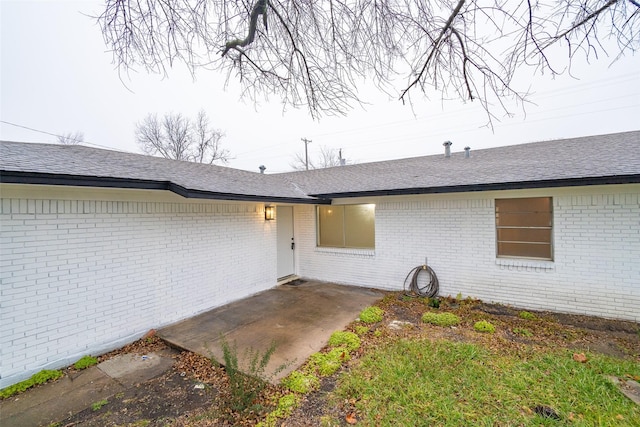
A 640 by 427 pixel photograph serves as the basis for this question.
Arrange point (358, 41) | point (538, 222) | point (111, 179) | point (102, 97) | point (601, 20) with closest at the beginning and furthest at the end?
point (601, 20) → point (358, 41) → point (111, 179) → point (102, 97) → point (538, 222)

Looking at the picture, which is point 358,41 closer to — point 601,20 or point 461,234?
point 601,20

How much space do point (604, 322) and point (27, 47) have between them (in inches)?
363

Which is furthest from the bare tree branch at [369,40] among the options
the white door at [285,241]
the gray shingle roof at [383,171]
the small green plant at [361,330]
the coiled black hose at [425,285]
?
the white door at [285,241]

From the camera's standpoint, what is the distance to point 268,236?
7.24 meters

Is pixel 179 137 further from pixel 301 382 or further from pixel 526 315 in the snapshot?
pixel 526 315

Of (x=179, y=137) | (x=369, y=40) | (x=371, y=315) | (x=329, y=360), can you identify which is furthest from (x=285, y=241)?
(x=179, y=137)

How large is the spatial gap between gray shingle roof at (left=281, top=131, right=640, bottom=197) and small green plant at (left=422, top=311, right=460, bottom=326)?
2.49 m

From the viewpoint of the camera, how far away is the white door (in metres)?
7.98

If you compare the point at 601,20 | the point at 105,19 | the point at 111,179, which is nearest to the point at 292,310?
the point at 111,179

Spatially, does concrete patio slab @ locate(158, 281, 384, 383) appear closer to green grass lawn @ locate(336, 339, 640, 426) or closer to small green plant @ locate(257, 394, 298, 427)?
small green plant @ locate(257, 394, 298, 427)

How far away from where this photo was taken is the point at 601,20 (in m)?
2.62

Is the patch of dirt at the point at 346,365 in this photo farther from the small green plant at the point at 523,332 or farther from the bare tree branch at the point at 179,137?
the bare tree branch at the point at 179,137

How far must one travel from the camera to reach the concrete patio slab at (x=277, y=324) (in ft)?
13.0

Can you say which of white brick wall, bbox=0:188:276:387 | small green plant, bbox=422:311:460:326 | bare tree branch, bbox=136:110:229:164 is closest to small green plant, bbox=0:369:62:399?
white brick wall, bbox=0:188:276:387
